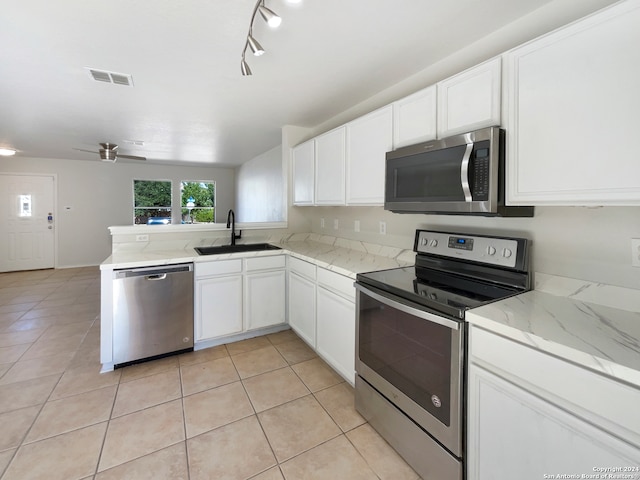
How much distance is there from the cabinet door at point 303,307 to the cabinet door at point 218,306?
51 cm

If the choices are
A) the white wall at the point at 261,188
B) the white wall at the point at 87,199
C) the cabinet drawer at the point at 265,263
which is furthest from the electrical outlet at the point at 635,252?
the white wall at the point at 87,199

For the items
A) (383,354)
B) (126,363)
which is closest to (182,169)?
(126,363)

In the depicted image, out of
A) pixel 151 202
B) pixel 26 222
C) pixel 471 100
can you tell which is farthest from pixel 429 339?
pixel 26 222

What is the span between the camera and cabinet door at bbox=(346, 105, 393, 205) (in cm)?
209

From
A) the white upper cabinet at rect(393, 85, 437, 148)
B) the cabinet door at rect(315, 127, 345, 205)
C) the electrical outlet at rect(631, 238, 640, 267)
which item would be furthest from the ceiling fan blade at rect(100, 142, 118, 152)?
the electrical outlet at rect(631, 238, 640, 267)

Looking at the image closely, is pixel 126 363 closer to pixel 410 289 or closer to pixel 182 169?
pixel 410 289

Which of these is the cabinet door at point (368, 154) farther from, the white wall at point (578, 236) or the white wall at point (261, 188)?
the white wall at point (261, 188)

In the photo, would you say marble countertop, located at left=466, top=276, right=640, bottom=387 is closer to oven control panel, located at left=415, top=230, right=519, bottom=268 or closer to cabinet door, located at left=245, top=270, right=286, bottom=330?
oven control panel, located at left=415, top=230, right=519, bottom=268

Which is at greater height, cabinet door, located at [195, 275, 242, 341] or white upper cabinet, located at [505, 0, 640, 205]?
white upper cabinet, located at [505, 0, 640, 205]

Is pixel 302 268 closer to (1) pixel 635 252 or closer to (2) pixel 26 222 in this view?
(1) pixel 635 252

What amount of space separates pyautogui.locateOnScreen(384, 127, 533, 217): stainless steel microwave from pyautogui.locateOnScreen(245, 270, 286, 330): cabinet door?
5.05 feet

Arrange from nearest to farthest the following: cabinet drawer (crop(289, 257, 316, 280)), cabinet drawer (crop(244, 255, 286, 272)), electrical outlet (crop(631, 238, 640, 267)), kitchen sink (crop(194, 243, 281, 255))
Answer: electrical outlet (crop(631, 238, 640, 267)) < cabinet drawer (crop(289, 257, 316, 280)) < cabinet drawer (crop(244, 255, 286, 272)) < kitchen sink (crop(194, 243, 281, 255))

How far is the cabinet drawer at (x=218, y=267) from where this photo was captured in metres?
2.63

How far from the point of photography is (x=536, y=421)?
1.01m
